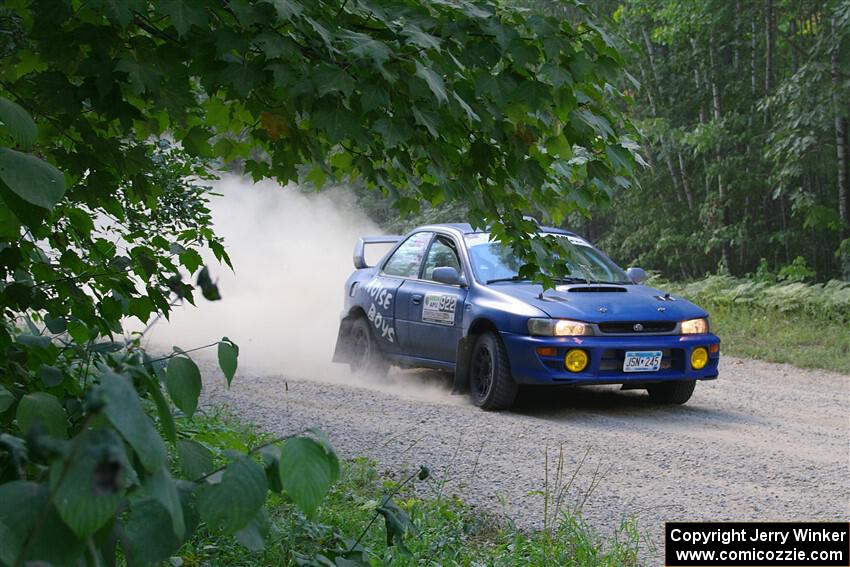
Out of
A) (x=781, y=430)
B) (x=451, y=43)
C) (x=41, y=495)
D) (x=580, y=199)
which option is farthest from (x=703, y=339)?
(x=41, y=495)

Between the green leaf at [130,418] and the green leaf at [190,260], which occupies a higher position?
the green leaf at [190,260]

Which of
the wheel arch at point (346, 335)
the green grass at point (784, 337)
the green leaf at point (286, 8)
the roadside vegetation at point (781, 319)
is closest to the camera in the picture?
the green leaf at point (286, 8)

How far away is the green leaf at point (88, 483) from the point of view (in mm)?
1110

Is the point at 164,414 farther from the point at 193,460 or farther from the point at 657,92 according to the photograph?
the point at 657,92

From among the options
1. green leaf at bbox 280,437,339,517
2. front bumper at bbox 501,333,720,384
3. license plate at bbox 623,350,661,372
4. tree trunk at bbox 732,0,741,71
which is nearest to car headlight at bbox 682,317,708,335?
front bumper at bbox 501,333,720,384

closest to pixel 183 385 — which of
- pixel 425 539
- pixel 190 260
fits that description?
pixel 190 260

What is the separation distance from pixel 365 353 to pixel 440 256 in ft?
5.15

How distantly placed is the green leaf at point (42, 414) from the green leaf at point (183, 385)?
0.26m

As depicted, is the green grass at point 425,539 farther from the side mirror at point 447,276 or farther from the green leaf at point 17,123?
the side mirror at point 447,276

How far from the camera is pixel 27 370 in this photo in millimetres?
2996

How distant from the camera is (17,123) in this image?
1874 mm

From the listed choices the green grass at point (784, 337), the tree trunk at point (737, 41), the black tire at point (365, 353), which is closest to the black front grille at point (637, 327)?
the black tire at point (365, 353)

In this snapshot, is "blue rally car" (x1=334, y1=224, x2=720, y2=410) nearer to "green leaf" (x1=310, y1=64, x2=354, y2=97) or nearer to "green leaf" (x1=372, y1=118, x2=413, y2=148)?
"green leaf" (x1=372, y1=118, x2=413, y2=148)

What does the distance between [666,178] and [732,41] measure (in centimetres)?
390
